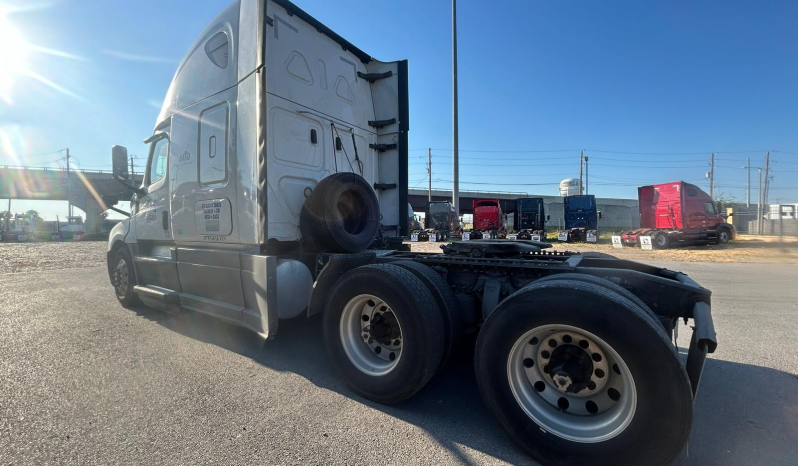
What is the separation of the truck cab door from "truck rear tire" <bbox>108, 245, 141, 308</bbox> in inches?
25.6

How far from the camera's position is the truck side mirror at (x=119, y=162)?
18.0 feet

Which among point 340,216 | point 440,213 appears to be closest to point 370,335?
point 340,216

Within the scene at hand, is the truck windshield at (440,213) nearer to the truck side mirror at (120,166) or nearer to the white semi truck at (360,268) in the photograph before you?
the white semi truck at (360,268)

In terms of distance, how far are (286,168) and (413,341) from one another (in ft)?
8.12

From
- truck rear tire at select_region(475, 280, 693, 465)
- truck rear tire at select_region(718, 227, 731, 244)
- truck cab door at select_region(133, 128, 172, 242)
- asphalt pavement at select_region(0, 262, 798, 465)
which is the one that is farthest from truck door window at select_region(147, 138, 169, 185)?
truck rear tire at select_region(718, 227, 731, 244)

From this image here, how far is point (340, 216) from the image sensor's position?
443cm

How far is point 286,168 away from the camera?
412 centimetres

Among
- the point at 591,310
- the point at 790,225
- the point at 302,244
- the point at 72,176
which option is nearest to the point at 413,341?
the point at 591,310

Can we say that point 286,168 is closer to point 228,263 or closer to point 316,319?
point 228,263

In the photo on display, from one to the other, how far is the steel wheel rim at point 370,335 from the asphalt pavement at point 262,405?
0.32 metres

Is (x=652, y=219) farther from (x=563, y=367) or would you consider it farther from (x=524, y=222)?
(x=563, y=367)

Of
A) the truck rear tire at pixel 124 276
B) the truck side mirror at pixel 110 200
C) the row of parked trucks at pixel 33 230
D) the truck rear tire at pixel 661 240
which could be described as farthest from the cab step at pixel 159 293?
the row of parked trucks at pixel 33 230

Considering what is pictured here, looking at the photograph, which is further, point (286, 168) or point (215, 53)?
point (215, 53)

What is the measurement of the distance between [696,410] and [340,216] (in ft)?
12.3
